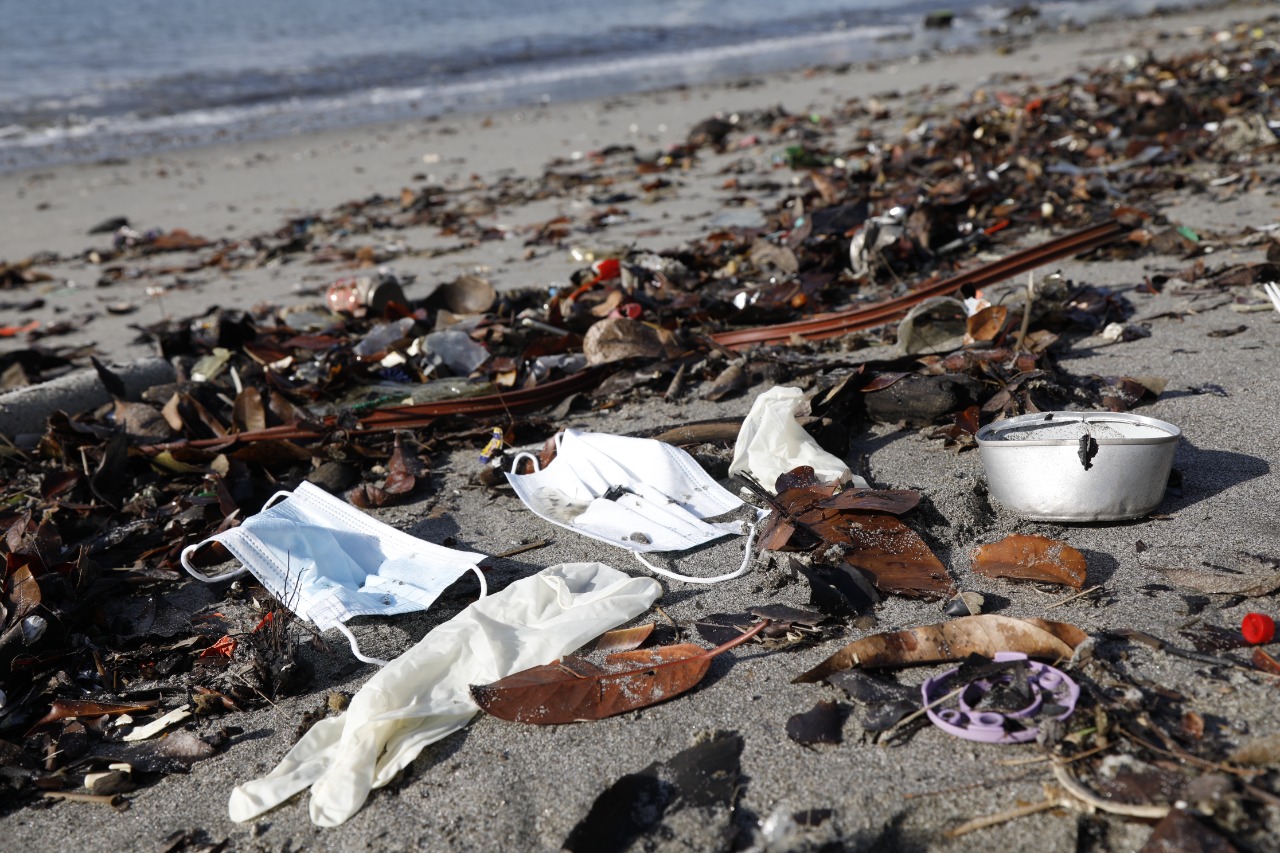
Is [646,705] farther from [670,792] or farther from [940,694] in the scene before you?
[940,694]

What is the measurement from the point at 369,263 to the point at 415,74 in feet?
44.9

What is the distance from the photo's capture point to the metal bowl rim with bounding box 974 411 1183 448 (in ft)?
7.72

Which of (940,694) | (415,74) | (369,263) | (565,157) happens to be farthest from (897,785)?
(415,74)

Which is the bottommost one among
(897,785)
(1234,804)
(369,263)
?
(369,263)

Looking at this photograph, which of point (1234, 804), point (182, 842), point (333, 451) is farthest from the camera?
point (333, 451)

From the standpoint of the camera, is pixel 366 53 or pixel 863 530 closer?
pixel 863 530

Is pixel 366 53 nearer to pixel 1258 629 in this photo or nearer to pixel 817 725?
pixel 817 725

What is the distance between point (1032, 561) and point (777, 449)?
2.95 feet

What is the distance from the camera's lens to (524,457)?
3512mm

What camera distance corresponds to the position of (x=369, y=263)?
689 cm

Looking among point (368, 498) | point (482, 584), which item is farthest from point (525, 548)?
point (368, 498)

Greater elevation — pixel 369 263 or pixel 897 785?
pixel 897 785

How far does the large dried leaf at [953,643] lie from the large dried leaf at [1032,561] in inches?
9.9

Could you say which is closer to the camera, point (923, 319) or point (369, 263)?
point (923, 319)
